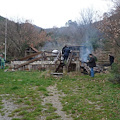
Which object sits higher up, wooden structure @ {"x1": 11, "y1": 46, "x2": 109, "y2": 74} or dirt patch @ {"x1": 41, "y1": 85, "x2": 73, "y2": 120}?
wooden structure @ {"x1": 11, "y1": 46, "x2": 109, "y2": 74}

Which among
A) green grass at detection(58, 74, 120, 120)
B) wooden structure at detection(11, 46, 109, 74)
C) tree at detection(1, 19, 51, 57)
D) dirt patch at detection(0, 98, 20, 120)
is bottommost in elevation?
dirt patch at detection(0, 98, 20, 120)

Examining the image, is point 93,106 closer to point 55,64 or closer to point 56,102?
point 56,102

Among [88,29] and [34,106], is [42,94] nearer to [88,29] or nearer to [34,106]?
[34,106]

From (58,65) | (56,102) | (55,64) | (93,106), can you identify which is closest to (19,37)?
(55,64)

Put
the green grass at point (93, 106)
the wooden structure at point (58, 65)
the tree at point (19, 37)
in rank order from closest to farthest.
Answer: the green grass at point (93, 106)
the wooden structure at point (58, 65)
the tree at point (19, 37)

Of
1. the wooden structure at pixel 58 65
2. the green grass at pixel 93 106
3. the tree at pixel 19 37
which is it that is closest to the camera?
the green grass at pixel 93 106

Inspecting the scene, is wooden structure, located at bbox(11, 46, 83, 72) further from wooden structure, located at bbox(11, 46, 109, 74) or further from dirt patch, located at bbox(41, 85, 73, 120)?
dirt patch, located at bbox(41, 85, 73, 120)

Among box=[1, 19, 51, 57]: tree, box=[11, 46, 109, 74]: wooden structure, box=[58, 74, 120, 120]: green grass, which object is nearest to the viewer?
box=[58, 74, 120, 120]: green grass

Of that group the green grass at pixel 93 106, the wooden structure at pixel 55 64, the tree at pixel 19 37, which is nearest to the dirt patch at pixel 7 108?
the green grass at pixel 93 106

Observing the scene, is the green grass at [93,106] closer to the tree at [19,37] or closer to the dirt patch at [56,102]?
the dirt patch at [56,102]

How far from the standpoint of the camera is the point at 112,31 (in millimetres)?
10695

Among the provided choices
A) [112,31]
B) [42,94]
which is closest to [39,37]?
[112,31]

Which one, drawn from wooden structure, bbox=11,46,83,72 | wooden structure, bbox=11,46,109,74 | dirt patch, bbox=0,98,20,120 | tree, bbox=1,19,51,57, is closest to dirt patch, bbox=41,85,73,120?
dirt patch, bbox=0,98,20,120

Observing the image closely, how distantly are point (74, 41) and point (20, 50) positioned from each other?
12184mm
